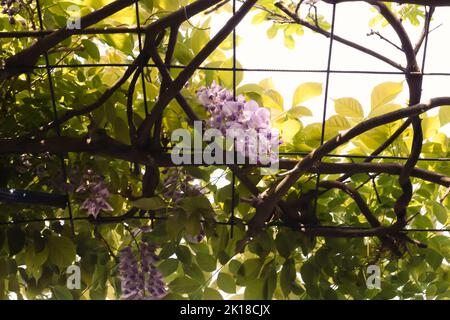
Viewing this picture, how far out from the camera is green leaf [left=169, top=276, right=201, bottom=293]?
3.05 feet

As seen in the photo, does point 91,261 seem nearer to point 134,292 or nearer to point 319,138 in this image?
point 134,292

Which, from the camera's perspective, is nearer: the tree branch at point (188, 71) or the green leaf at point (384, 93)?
the tree branch at point (188, 71)

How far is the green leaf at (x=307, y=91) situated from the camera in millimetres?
874

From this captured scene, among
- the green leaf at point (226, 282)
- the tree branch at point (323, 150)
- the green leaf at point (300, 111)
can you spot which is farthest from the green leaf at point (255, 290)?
the green leaf at point (300, 111)

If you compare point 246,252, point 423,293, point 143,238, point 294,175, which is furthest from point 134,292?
point 423,293

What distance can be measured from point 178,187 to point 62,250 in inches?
7.9

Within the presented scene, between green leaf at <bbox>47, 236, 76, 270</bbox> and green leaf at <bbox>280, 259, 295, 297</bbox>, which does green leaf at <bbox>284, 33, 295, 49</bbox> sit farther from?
green leaf at <bbox>47, 236, 76, 270</bbox>

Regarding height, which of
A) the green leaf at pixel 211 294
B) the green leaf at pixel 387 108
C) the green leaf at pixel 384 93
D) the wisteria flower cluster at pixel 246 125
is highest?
the green leaf at pixel 384 93

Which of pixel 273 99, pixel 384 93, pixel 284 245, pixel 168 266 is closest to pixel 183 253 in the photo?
pixel 168 266

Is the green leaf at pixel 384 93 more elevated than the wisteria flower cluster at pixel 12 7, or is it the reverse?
the wisteria flower cluster at pixel 12 7

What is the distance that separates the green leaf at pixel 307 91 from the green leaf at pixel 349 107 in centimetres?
3


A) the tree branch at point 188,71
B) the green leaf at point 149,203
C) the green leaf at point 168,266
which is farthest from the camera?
the green leaf at point 168,266

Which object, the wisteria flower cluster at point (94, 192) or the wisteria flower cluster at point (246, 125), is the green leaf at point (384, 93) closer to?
the wisteria flower cluster at point (246, 125)

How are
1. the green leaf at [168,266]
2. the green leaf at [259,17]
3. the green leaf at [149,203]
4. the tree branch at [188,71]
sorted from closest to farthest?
the tree branch at [188,71] → the green leaf at [149,203] → the green leaf at [168,266] → the green leaf at [259,17]
